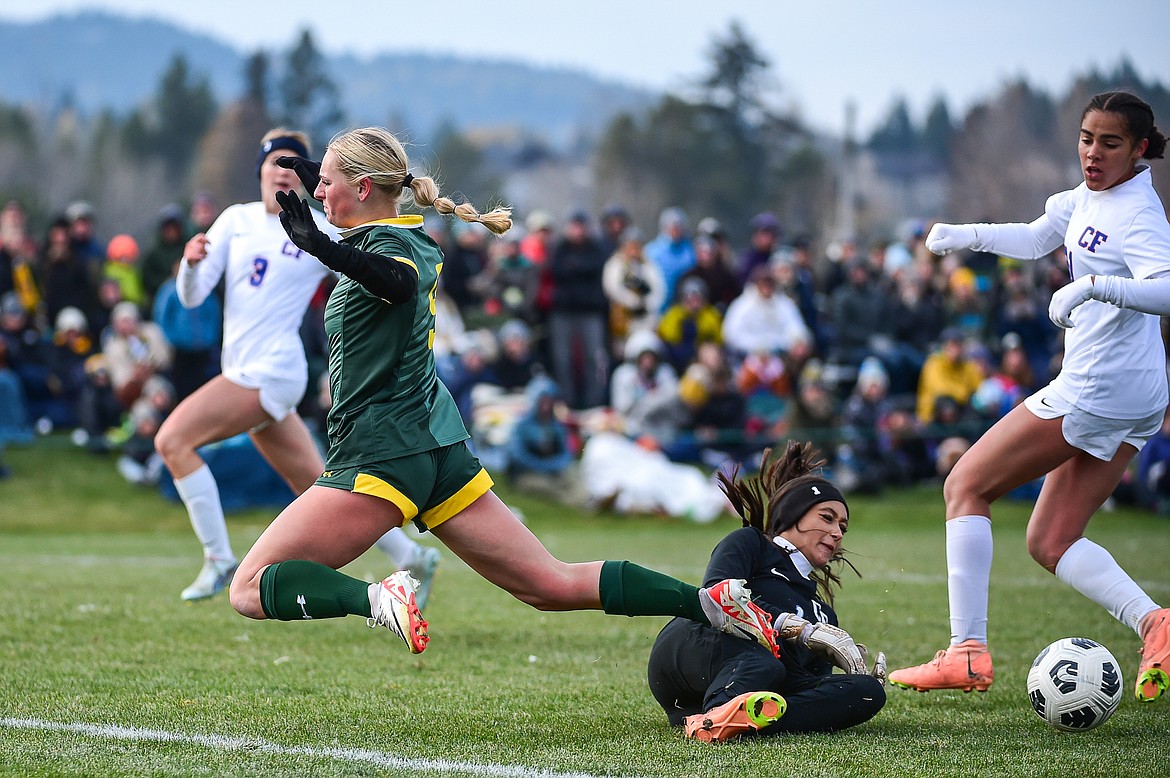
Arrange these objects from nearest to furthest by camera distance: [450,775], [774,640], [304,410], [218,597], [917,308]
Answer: [450,775] < [774,640] < [218,597] < [304,410] < [917,308]

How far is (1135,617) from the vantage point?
5555mm

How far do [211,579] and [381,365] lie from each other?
3.76 meters

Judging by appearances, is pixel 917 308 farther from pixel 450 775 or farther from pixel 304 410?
pixel 450 775

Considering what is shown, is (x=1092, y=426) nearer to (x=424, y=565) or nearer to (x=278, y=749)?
(x=278, y=749)

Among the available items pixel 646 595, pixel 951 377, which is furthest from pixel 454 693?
pixel 951 377

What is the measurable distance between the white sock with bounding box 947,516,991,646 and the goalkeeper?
676 mm

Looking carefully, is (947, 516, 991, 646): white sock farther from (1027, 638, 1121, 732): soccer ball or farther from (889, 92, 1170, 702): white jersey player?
(1027, 638, 1121, 732): soccer ball

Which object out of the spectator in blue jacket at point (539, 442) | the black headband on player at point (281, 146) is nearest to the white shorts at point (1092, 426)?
the black headband on player at point (281, 146)

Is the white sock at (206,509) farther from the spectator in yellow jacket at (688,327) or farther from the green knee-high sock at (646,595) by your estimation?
the spectator in yellow jacket at (688,327)

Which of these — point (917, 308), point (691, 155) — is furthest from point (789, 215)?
point (917, 308)

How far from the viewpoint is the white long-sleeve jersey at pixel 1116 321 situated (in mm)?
5391

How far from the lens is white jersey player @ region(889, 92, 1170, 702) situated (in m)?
5.45

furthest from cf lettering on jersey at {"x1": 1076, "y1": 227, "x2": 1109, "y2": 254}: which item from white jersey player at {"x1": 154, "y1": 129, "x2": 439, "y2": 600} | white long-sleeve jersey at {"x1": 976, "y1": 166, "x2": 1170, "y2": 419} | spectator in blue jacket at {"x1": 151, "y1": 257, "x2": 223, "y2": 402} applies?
spectator in blue jacket at {"x1": 151, "y1": 257, "x2": 223, "y2": 402}

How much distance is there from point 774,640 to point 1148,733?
1.47 meters
